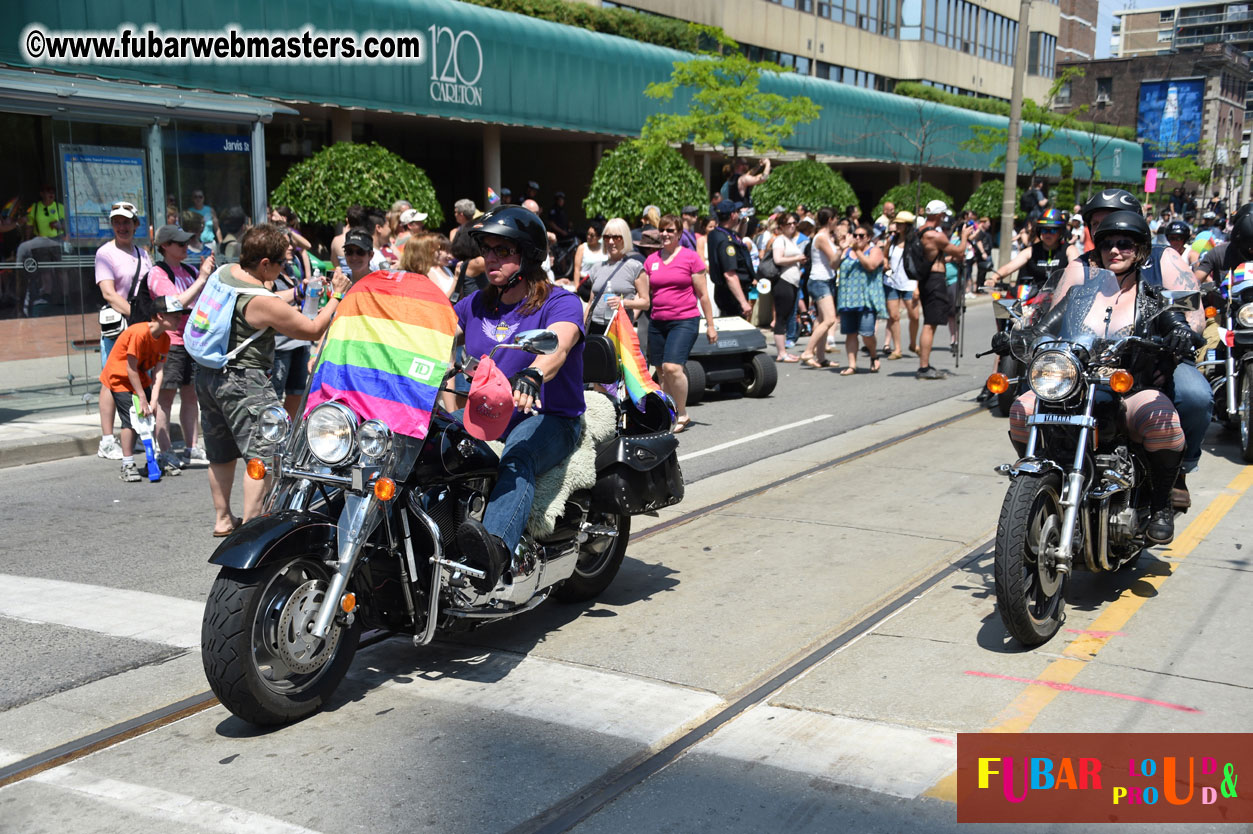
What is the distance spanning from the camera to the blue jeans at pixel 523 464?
15.4 ft

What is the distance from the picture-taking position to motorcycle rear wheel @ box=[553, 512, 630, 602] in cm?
562

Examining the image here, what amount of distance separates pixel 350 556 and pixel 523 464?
913mm

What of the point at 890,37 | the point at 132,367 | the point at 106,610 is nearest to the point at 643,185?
the point at 132,367

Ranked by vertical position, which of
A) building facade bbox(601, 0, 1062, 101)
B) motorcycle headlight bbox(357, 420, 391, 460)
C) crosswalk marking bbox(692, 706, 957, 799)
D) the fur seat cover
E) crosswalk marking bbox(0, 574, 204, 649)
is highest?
building facade bbox(601, 0, 1062, 101)

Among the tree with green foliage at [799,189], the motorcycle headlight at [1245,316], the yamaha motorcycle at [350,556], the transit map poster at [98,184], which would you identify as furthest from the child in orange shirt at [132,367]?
the tree with green foliage at [799,189]

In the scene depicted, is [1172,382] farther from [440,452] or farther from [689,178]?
[689,178]

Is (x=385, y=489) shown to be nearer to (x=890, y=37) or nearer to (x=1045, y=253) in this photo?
(x=1045, y=253)

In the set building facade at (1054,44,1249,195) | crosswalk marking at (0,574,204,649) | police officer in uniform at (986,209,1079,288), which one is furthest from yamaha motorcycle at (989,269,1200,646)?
building facade at (1054,44,1249,195)

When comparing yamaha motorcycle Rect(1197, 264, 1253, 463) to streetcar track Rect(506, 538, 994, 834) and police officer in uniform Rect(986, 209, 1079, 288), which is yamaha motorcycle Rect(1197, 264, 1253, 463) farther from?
streetcar track Rect(506, 538, 994, 834)

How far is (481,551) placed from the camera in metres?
4.55

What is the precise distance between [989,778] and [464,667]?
2084mm

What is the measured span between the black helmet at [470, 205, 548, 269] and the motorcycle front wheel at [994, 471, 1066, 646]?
212cm

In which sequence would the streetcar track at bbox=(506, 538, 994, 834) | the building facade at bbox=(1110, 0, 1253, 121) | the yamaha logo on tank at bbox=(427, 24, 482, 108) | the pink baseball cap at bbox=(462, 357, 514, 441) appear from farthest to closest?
the building facade at bbox=(1110, 0, 1253, 121)
the yamaha logo on tank at bbox=(427, 24, 482, 108)
the pink baseball cap at bbox=(462, 357, 514, 441)
the streetcar track at bbox=(506, 538, 994, 834)

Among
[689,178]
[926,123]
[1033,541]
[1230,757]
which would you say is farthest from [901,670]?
[926,123]
